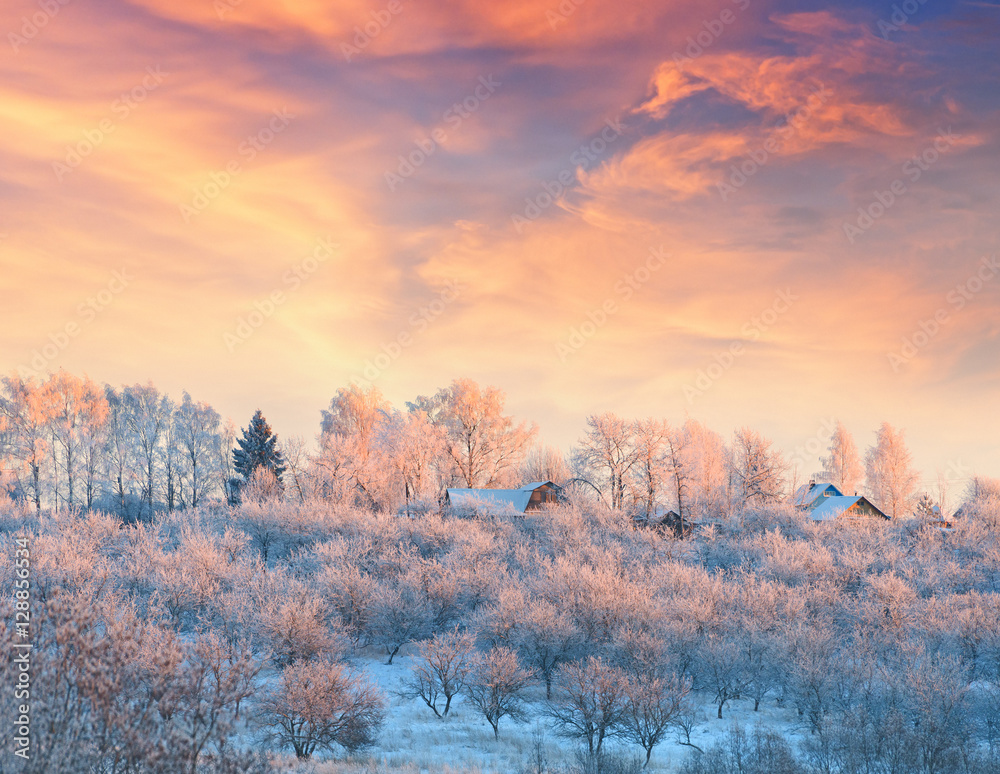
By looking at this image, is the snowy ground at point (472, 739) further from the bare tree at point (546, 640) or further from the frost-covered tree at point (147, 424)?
the frost-covered tree at point (147, 424)

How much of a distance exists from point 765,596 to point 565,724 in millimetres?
18461

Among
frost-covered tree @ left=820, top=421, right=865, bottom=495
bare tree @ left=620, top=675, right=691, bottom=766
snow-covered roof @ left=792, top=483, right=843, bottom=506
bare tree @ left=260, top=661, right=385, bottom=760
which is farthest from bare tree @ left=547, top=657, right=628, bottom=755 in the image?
frost-covered tree @ left=820, top=421, right=865, bottom=495

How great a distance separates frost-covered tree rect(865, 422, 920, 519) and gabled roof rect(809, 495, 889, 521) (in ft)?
56.5

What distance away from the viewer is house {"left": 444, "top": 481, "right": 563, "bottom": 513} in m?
64.4

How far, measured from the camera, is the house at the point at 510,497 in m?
64.4

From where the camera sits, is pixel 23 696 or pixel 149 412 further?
pixel 149 412

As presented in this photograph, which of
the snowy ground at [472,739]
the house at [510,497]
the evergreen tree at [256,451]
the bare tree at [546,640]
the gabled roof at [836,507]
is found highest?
the evergreen tree at [256,451]

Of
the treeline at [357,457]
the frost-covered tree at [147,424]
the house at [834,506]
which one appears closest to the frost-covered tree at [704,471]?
the treeline at [357,457]

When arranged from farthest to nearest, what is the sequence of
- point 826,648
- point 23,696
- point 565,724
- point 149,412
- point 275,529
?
point 149,412, point 275,529, point 826,648, point 565,724, point 23,696

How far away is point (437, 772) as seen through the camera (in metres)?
24.7

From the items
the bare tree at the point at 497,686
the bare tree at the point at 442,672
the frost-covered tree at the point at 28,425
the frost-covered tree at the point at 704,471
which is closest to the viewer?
the bare tree at the point at 497,686

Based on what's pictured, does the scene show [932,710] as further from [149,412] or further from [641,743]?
[149,412]

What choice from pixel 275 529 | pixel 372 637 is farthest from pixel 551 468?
pixel 372 637

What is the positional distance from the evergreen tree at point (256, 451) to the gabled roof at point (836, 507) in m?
56.5
